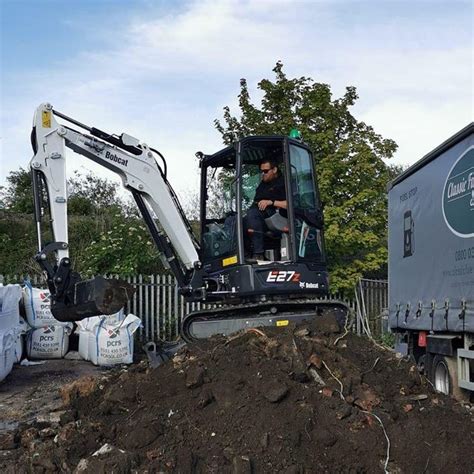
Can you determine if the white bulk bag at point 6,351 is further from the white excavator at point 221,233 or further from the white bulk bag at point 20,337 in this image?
the white excavator at point 221,233

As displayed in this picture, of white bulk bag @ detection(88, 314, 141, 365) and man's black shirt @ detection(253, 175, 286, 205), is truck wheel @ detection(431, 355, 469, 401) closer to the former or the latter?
man's black shirt @ detection(253, 175, 286, 205)

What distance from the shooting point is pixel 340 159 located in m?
16.5

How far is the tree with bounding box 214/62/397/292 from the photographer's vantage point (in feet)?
53.5

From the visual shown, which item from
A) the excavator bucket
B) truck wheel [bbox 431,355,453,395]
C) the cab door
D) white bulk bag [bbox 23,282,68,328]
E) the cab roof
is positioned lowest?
truck wheel [bbox 431,355,453,395]

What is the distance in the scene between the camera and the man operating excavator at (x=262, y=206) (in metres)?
8.74

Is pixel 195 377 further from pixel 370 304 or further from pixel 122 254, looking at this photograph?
pixel 370 304

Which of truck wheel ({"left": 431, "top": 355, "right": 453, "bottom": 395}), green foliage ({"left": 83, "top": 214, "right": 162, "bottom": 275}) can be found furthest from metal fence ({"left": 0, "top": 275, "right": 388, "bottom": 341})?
truck wheel ({"left": 431, "top": 355, "right": 453, "bottom": 395})

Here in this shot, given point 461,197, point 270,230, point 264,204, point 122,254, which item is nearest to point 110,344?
point 122,254

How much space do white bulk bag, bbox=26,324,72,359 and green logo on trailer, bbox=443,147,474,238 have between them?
7163mm

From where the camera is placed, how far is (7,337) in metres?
10.4

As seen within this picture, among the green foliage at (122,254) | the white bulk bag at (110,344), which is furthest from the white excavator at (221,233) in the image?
the green foliage at (122,254)

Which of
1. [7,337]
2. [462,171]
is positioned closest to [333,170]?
[462,171]

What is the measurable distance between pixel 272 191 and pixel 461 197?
7.84 feet

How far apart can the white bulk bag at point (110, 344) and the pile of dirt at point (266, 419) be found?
4893 mm
